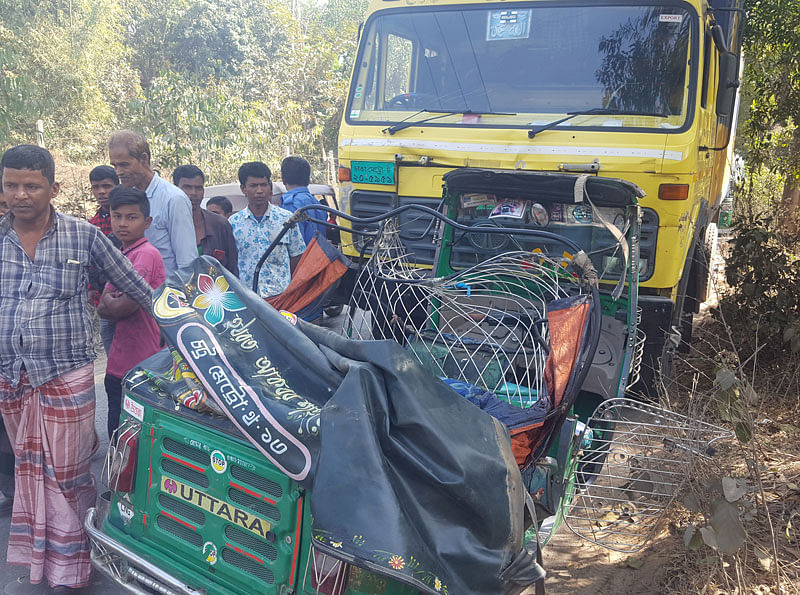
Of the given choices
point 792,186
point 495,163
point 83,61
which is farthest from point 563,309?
point 83,61

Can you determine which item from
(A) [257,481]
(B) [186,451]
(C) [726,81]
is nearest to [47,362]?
(B) [186,451]

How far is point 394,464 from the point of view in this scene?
6.21 feet

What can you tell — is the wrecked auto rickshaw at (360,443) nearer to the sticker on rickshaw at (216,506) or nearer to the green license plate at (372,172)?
the sticker on rickshaw at (216,506)

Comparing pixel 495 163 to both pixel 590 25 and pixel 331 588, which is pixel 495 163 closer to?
pixel 590 25

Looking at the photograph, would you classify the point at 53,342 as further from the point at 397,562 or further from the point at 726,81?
the point at 726,81

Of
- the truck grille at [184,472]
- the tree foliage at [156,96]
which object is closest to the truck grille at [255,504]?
the truck grille at [184,472]

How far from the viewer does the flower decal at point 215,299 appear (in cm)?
241

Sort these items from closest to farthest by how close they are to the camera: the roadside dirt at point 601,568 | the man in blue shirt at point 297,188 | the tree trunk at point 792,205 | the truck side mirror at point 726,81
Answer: the roadside dirt at point 601,568, the truck side mirror at point 726,81, the man in blue shirt at point 297,188, the tree trunk at point 792,205

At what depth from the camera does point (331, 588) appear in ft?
6.48

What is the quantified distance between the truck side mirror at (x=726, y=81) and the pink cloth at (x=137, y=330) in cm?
394

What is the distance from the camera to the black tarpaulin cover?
1.77 m

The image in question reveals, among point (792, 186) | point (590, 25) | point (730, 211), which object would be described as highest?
point (590, 25)

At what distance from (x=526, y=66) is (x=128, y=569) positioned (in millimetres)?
3945

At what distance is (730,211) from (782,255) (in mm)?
3775
